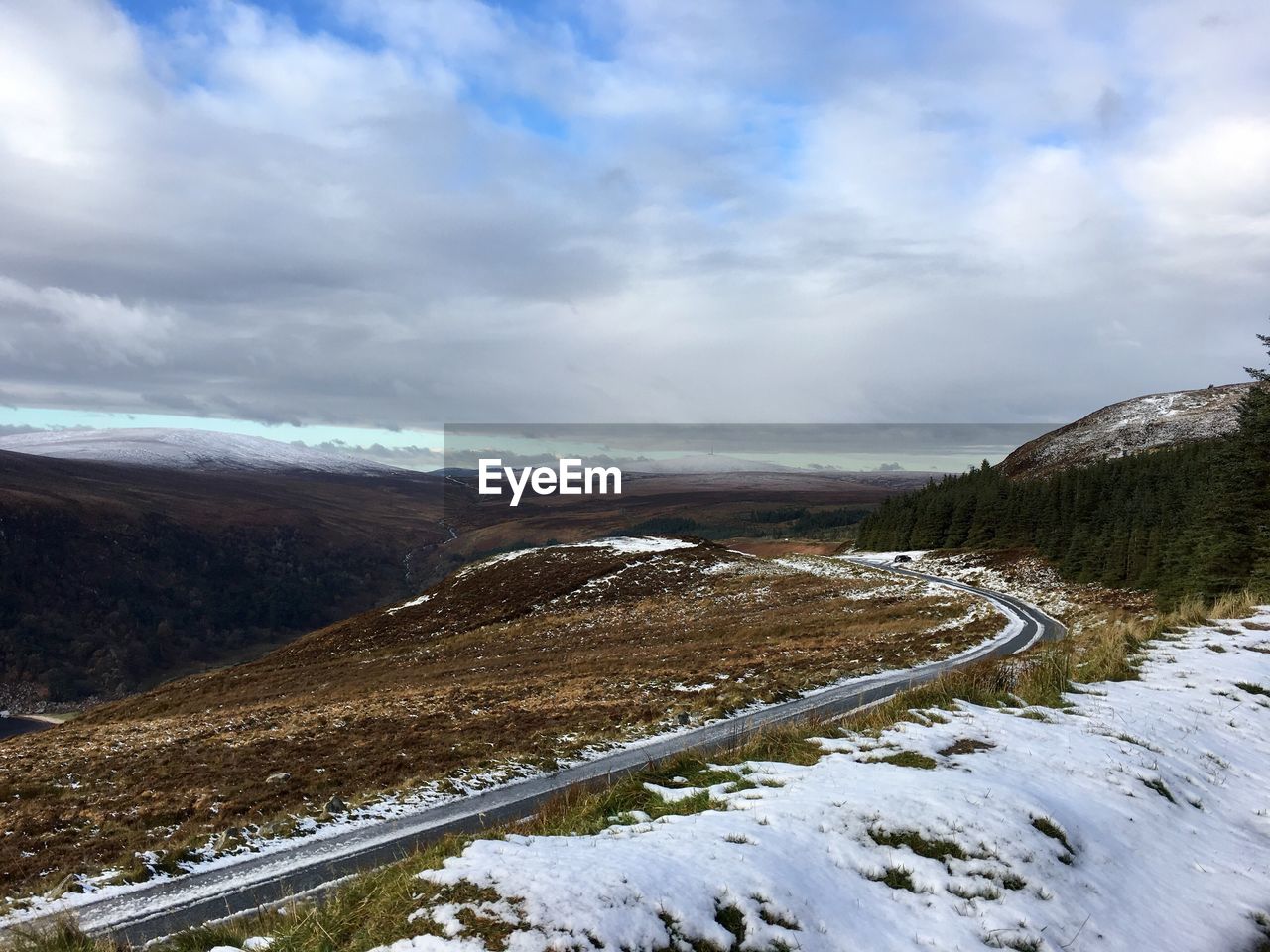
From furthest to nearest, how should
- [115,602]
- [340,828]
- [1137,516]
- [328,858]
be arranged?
[115,602]
[1137,516]
[340,828]
[328,858]

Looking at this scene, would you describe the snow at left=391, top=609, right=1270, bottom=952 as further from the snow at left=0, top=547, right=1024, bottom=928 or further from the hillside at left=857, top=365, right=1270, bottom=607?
the hillside at left=857, top=365, right=1270, bottom=607

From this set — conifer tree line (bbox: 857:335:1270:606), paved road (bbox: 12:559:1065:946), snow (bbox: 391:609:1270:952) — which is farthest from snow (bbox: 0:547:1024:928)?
conifer tree line (bbox: 857:335:1270:606)

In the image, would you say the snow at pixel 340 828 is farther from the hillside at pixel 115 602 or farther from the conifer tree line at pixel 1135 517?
the hillside at pixel 115 602

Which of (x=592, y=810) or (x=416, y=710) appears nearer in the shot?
(x=592, y=810)

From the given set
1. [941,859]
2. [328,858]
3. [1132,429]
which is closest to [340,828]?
[328,858]

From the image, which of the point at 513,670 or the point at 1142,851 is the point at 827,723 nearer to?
the point at 1142,851

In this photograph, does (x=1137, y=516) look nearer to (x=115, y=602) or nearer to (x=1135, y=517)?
(x=1135, y=517)
